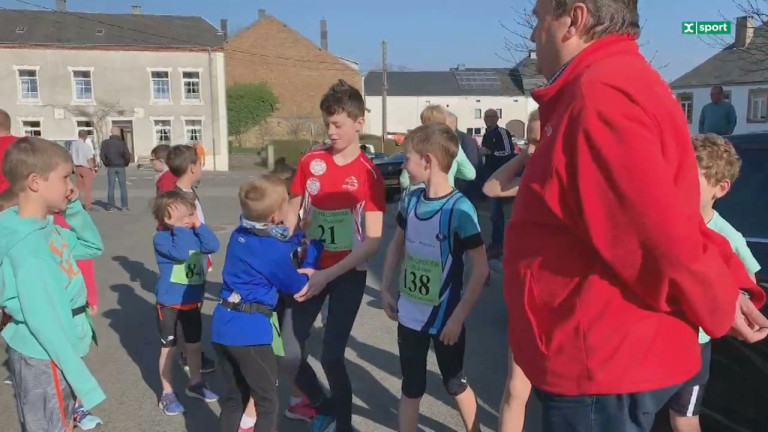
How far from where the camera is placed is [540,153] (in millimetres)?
1479

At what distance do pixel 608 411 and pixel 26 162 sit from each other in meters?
2.40

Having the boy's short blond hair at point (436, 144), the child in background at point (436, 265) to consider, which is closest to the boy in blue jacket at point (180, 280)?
the child in background at point (436, 265)

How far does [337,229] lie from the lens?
356cm

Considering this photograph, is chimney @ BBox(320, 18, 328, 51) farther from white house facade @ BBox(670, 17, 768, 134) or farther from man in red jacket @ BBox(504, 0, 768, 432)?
man in red jacket @ BBox(504, 0, 768, 432)

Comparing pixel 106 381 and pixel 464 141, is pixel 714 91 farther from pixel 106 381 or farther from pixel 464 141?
pixel 106 381

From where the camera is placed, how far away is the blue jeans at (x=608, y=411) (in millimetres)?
1503

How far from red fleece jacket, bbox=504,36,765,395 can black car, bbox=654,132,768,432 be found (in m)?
1.30

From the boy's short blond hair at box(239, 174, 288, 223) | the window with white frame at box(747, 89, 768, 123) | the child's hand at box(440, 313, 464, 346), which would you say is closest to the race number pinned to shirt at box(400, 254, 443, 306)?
the child's hand at box(440, 313, 464, 346)

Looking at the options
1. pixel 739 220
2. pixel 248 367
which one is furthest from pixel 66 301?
pixel 739 220

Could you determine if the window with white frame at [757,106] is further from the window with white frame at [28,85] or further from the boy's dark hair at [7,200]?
the boy's dark hair at [7,200]

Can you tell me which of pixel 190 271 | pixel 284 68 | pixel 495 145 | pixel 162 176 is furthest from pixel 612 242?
pixel 284 68

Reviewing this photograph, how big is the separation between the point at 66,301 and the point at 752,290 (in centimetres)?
249

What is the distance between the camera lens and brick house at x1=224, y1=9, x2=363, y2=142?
52.3 m

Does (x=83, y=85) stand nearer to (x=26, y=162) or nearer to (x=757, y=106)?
(x=26, y=162)
